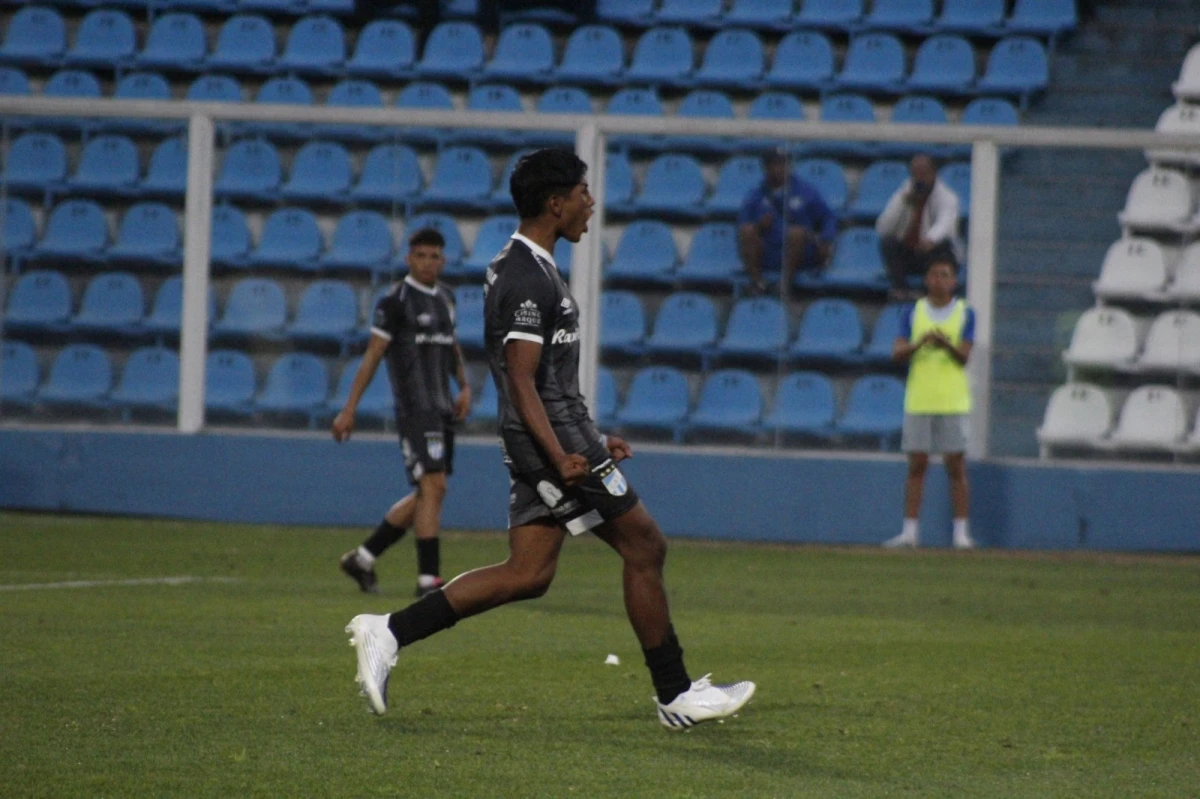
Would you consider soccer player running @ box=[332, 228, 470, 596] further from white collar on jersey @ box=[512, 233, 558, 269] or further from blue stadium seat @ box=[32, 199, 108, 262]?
blue stadium seat @ box=[32, 199, 108, 262]

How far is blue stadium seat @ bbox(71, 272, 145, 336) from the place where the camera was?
15336 mm

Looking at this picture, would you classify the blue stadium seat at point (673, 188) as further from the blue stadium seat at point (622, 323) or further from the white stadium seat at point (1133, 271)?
the white stadium seat at point (1133, 271)

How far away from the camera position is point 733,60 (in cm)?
1928

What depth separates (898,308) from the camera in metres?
14.9

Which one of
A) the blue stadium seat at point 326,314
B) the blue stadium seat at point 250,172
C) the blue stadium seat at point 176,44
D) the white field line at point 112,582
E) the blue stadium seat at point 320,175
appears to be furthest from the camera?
the blue stadium seat at point 176,44

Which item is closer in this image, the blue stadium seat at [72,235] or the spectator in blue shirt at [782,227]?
the spectator in blue shirt at [782,227]

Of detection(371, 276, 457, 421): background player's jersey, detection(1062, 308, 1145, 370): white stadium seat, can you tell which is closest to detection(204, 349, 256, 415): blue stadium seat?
detection(371, 276, 457, 421): background player's jersey

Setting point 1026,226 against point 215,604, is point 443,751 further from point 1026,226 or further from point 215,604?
point 1026,226

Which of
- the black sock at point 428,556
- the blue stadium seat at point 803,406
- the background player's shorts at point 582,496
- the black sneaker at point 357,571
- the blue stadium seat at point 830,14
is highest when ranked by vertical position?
the blue stadium seat at point 830,14

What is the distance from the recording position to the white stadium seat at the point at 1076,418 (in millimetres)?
14570

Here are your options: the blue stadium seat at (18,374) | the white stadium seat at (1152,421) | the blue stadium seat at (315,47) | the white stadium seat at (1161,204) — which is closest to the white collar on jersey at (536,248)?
the white stadium seat at (1152,421)

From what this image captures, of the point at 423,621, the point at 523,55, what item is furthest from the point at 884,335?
the point at 423,621

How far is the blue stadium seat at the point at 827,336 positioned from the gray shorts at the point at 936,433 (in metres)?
0.81

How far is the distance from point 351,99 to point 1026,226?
7767mm
